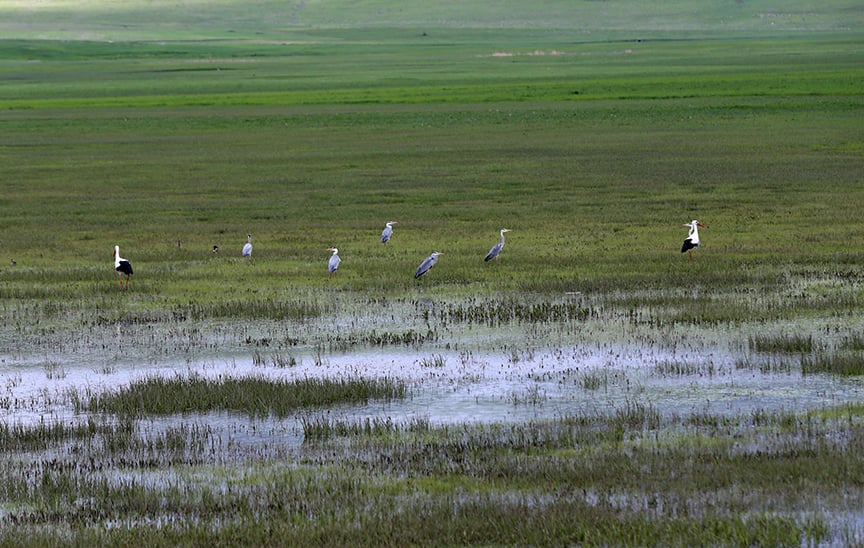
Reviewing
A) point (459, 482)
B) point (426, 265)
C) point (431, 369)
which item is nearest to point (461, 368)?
point (431, 369)

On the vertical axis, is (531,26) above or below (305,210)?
above

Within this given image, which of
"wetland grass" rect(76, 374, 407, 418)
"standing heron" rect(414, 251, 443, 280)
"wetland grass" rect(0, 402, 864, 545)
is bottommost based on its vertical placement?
"wetland grass" rect(0, 402, 864, 545)

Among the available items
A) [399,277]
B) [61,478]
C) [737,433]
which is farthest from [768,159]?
[61,478]

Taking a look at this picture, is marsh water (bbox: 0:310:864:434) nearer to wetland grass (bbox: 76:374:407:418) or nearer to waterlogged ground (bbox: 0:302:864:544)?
waterlogged ground (bbox: 0:302:864:544)

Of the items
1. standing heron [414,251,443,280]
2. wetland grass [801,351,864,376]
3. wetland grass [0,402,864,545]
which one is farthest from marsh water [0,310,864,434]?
standing heron [414,251,443,280]

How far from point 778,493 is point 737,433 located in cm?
190

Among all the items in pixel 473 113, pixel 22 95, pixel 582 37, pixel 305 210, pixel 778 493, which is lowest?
pixel 778 493

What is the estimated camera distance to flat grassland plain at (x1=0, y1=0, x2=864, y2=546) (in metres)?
10.0

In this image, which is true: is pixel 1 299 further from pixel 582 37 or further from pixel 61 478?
pixel 582 37

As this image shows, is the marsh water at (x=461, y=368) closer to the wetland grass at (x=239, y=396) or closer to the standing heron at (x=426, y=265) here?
the wetland grass at (x=239, y=396)

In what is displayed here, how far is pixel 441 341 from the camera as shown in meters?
17.1

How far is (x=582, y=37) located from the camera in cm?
16162

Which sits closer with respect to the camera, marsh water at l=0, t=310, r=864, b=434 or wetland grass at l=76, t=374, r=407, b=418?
marsh water at l=0, t=310, r=864, b=434

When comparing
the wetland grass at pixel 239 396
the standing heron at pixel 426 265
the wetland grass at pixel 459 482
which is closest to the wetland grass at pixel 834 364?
the wetland grass at pixel 459 482
